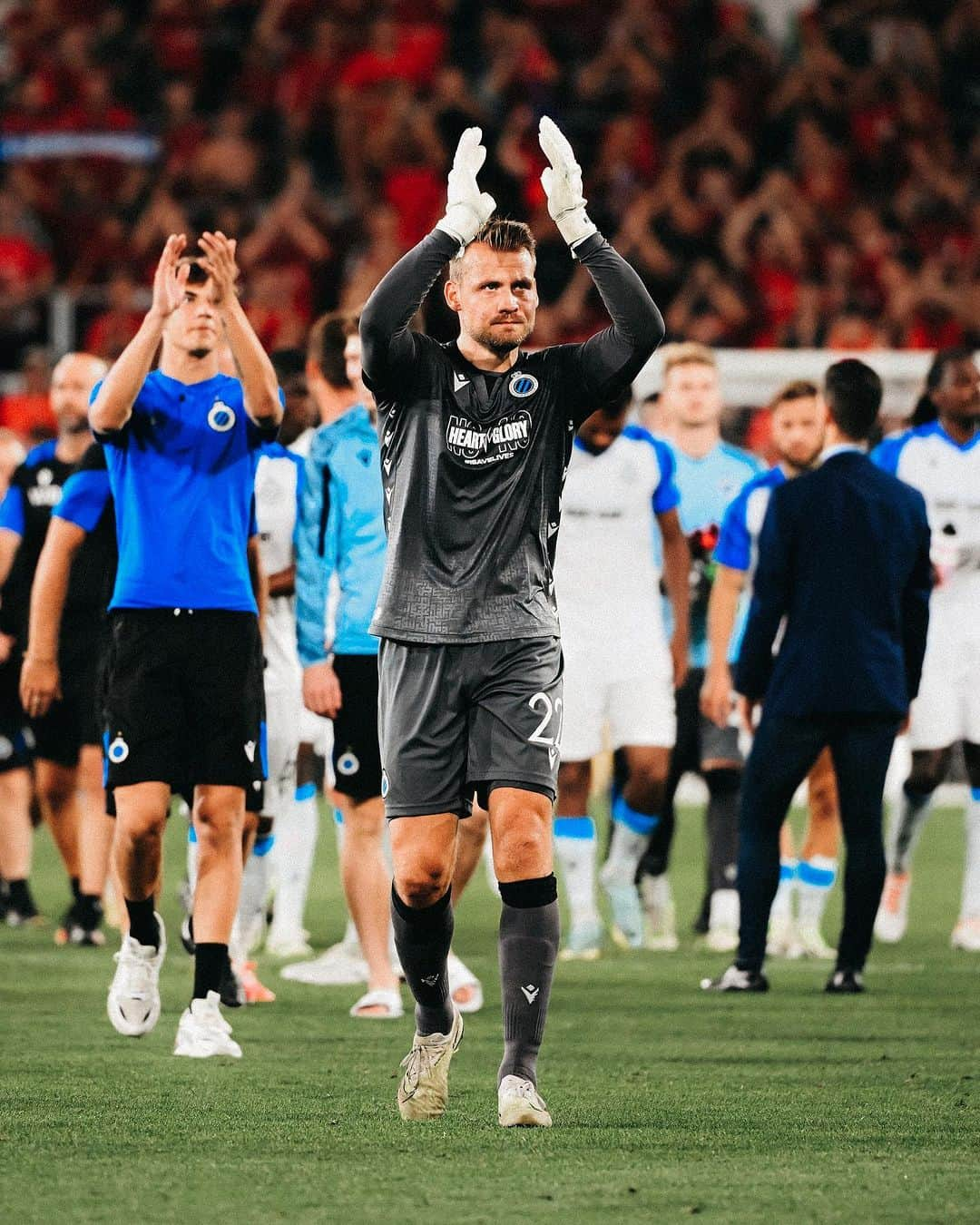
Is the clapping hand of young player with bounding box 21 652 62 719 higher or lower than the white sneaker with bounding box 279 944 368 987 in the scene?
higher

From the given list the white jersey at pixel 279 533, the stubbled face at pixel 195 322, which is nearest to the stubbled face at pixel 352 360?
the white jersey at pixel 279 533

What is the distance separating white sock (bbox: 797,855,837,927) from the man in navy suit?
3.67 feet

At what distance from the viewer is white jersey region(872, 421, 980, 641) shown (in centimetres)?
991

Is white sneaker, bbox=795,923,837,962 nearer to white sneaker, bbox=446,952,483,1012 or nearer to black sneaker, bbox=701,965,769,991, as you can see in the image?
black sneaker, bbox=701,965,769,991

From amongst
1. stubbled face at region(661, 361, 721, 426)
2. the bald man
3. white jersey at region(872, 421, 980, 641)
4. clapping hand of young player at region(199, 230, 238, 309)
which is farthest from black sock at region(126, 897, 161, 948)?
stubbled face at region(661, 361, 721, 426)

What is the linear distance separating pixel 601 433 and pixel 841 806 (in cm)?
200

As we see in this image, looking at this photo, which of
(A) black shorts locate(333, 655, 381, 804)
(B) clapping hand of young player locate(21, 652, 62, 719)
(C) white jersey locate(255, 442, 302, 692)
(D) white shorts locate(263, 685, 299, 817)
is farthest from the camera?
(C) white jersey locate(255, 442, 302, 692)

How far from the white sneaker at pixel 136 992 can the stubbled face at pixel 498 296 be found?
6.83 feet

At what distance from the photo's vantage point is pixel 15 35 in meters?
21.1

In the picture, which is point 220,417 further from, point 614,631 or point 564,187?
point 614,631

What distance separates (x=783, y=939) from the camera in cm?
973

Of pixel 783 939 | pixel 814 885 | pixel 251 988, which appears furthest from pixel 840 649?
pixel 251 988

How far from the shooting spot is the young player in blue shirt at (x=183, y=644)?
6.61 meters

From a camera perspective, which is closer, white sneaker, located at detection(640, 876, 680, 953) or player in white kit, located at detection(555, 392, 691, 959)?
player in white kit, located at detection(555, 392, 691, 959)
